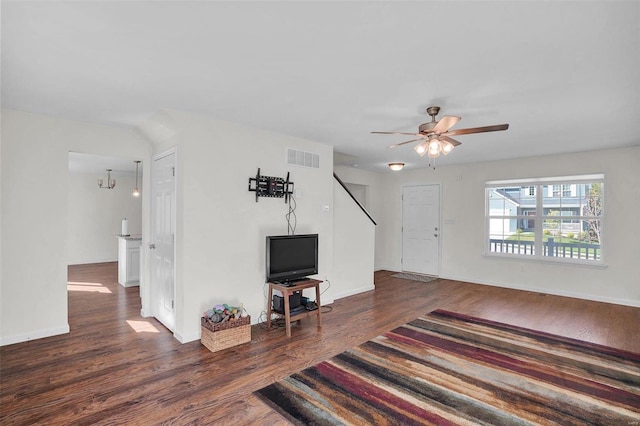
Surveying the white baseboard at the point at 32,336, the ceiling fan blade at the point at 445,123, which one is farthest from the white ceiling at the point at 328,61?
the white baseboard at the point at 32,336

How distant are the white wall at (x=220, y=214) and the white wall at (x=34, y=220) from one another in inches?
40.6

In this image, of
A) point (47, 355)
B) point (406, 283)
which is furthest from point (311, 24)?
point (406, 283)

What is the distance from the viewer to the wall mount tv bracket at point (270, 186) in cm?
380

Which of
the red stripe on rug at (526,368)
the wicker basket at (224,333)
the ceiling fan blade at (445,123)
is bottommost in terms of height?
the red stripe on rug at (526,368)

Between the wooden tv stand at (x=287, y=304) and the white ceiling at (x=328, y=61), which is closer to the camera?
the white ceiling at (x=328, y=61)

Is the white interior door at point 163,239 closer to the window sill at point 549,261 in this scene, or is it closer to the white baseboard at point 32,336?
the white baseboard at point 32,336

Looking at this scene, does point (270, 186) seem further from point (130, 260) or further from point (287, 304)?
point (130, 260)

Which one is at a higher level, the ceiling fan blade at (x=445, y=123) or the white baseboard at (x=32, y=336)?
the ceiling fan blade at (x=445, y=123)

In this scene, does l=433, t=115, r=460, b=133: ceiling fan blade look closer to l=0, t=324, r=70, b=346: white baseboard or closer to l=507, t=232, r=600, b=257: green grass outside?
l=507, t=232, r=600, b=257: green grass outside

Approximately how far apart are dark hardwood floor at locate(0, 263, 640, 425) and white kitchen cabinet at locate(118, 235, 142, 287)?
0.53 meters

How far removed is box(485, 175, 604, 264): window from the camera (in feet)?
17.1

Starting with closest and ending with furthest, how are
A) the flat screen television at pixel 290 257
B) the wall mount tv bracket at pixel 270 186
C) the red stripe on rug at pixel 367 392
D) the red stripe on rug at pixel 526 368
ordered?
the red stripe on rug at pixel 367 392 < the red stripe on rug at pixel 526 368 < the flat screen television at pixel 290 257 < the wall mount tv bracket at pixel 270 186

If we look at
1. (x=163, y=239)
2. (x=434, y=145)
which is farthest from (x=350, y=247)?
(x=163, y=239)

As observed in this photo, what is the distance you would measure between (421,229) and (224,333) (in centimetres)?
517
